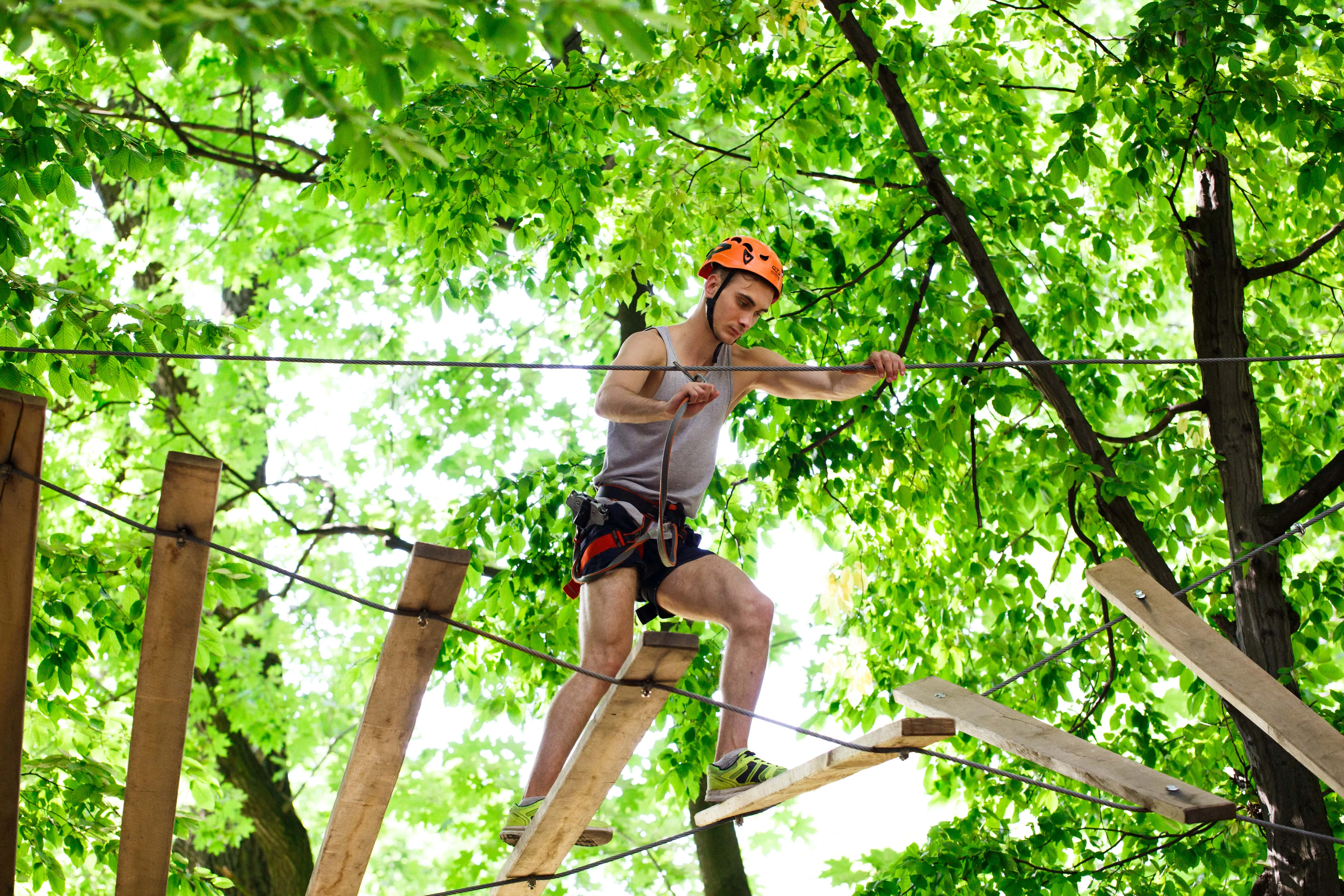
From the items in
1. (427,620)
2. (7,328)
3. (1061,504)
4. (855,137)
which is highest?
(855,137)

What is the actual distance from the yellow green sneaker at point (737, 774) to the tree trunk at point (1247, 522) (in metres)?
2.49

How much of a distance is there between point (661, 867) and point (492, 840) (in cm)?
208

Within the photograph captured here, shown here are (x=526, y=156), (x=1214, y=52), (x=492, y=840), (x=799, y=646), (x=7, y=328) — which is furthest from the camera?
(x=799, y=646)

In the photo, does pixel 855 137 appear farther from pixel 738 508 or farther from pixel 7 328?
pixel 7 328

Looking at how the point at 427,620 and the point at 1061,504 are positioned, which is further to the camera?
the point at 1061,504

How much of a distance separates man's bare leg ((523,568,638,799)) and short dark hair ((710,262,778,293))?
0.99 m

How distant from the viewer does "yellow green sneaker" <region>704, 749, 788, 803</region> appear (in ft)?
11.2

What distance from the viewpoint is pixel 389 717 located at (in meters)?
3.16

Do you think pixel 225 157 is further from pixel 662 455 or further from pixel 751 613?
pixel 751 613

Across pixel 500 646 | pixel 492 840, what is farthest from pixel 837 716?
pixel 492 840

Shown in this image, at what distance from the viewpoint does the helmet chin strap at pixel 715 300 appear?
152 inches

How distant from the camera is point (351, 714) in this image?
10938 millimetres

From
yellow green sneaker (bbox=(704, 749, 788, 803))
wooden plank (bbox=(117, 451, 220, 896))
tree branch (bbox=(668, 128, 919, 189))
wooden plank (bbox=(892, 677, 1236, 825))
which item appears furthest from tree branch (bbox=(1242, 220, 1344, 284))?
wooden plank (bbox=(117, 451, 220, 896))

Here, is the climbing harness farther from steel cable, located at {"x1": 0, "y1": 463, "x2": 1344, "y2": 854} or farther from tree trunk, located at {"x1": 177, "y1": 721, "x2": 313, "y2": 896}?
tree trunk, located at {"x1": 177, "y1": 721, "x2": 313, "y2": 896}
